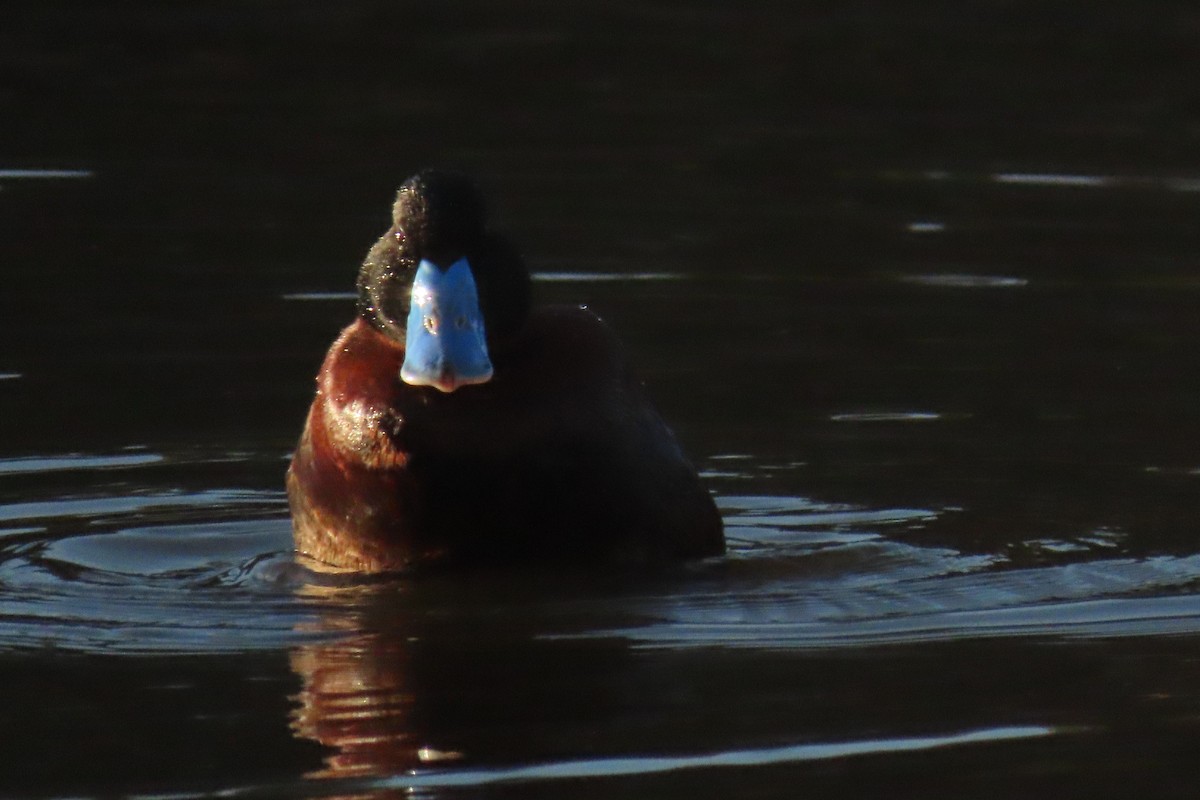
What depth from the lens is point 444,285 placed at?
23.5 feet

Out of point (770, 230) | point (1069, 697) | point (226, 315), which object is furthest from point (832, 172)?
point (1069, 697)

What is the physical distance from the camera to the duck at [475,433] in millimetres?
7176

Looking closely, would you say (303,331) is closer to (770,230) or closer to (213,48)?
(770,230)

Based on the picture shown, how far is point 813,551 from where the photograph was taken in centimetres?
782

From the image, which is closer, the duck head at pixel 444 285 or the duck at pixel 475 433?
the duck head at pixel 444 285

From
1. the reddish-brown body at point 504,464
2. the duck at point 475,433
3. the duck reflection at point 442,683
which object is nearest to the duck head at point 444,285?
the duck at point 475,433

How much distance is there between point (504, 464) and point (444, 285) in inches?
18.6

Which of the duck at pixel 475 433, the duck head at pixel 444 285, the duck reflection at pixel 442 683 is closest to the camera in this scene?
the duck reflection at pixel 442 683

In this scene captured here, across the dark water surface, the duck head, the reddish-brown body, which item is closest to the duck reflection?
the dark water surface

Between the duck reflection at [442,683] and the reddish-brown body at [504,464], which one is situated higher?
the reddish-brown body at [504,464]

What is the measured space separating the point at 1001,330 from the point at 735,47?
612 centimetres

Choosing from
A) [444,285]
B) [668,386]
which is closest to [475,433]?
[444,285]

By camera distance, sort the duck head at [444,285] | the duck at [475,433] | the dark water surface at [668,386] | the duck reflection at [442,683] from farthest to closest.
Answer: the duck at [475,433], the duck head at [444,285], the dark water surface at [668,386], the duck reflection at [442,683]

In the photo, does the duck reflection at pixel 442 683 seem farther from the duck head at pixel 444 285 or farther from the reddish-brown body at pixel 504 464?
the duck head at pixel 444 285
